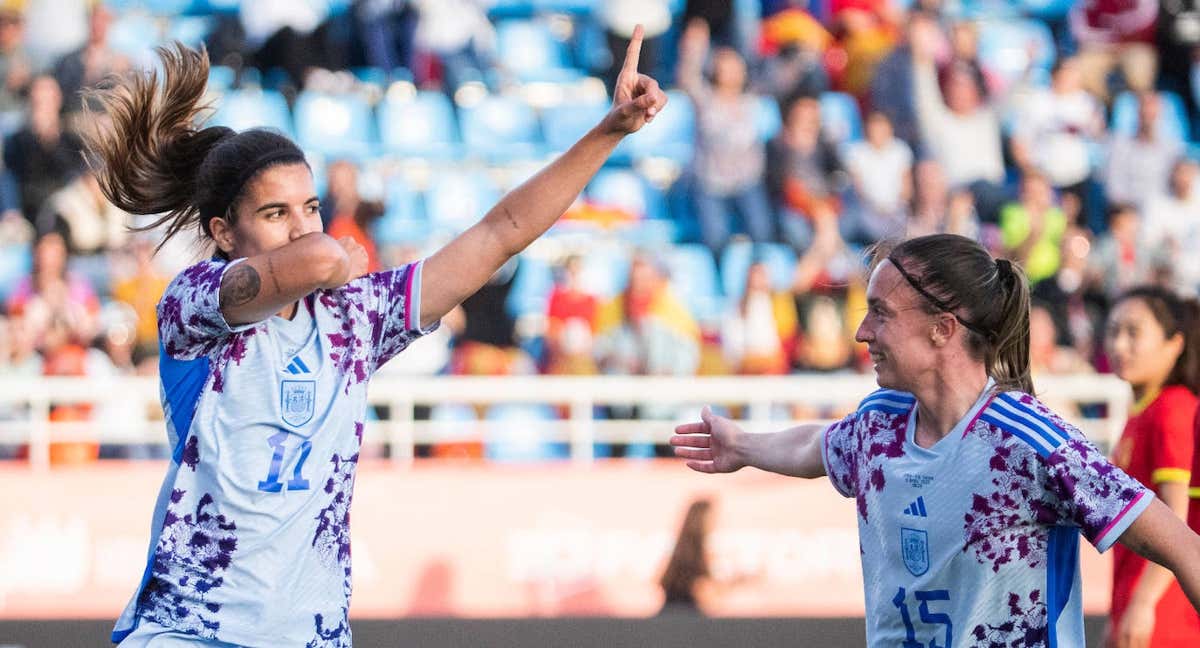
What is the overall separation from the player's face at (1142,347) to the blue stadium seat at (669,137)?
6784 mm

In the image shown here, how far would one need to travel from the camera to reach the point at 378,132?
1167cm

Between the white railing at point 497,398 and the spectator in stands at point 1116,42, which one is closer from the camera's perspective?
the white railing at point 497,398

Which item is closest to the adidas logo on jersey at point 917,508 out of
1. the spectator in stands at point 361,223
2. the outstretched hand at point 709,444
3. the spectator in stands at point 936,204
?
the outstretched hand at point 709,444

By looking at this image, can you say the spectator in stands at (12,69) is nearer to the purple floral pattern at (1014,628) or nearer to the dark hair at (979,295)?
the dark hair at (979,295)

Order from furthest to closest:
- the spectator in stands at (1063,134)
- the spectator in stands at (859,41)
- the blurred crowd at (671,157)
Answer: the spectator in stands at (859,41) < the spectator in stands at (1063,134) < the blurred crowd at (671,157)

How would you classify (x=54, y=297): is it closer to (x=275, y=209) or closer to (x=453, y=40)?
(x=453, y=40)

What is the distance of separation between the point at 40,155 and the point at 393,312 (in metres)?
7.87

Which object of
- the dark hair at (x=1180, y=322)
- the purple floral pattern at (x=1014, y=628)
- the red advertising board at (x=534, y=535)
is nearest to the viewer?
the purple floral pattern at (x=1014, y=628)

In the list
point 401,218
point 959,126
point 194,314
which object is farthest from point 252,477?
point 959,126

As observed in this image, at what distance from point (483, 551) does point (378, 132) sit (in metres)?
4.43

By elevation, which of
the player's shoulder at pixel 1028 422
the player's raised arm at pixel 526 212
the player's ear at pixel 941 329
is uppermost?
the player's raised arm at pixel 526 212

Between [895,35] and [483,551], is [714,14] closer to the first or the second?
[895,35]

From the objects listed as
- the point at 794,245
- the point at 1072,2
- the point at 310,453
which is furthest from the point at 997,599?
the point at 1072,2

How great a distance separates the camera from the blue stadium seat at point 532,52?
12.2 m
